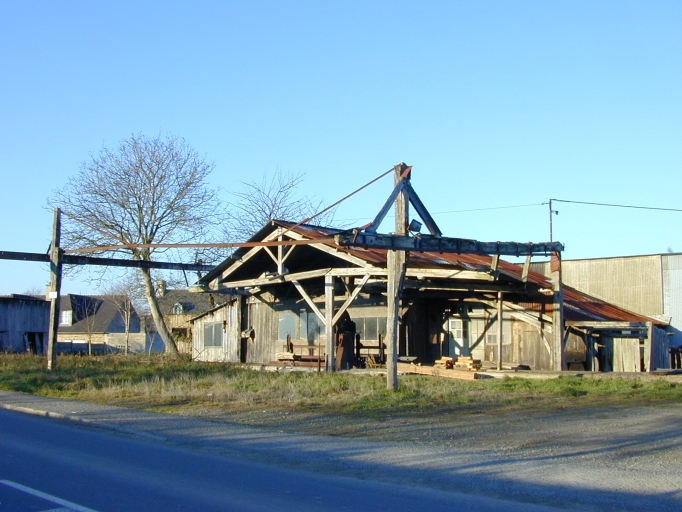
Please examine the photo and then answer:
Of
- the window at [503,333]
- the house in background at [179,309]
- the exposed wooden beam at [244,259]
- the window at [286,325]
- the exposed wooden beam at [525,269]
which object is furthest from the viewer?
the house in background at [179,309]

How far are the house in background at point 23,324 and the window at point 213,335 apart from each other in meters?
17.1

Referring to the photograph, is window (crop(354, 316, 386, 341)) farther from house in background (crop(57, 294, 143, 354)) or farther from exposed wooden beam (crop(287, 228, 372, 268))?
house in background (crop(57, 294, 143, 354))

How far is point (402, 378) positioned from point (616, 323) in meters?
7.28

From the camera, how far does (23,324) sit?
48062 millimetres

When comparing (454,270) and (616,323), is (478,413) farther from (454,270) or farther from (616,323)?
(616,323)

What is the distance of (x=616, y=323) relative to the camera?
23.1 metres

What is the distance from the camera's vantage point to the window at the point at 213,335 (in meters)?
33.8

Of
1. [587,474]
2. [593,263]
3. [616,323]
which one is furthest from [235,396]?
[593,263]

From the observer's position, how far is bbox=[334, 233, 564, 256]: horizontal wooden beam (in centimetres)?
1609

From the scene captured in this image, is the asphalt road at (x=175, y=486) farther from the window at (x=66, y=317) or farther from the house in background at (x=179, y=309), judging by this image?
the window at (x=66, y=317)

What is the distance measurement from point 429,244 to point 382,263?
5653 mm

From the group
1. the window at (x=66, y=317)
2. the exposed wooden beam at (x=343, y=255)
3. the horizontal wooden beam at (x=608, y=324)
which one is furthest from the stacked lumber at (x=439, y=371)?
the window at (x=66, y=317)

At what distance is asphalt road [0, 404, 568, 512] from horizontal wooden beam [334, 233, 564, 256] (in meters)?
6.31

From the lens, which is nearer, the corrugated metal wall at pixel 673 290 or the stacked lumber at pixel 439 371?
the stacked lumber at pixel 439 371
